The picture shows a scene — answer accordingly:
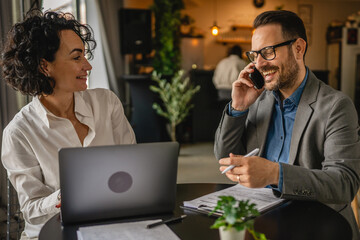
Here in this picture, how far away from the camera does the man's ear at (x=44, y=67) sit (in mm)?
1666

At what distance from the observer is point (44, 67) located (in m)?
1.68

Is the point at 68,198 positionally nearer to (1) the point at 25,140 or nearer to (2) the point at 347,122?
(1) the point at 25,140

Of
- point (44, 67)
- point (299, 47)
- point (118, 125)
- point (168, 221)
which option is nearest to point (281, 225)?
point (168, 221)

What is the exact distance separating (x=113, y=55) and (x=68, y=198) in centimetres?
490

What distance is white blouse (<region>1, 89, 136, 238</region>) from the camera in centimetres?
141

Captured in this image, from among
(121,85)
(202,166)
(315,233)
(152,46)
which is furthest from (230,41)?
(315,233)

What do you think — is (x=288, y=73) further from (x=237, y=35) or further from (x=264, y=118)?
(x=237, y=35)

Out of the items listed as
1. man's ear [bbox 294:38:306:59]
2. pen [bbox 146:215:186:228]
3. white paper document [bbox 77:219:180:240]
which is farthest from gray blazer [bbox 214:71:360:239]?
white paper document [bbox 77:219:180:240]

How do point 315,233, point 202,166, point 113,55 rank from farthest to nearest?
point 113,55 < point 202,166 < point 315,233

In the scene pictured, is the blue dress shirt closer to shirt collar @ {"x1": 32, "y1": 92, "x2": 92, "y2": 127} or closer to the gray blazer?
the gray blazer

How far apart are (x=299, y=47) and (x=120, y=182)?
1065mm

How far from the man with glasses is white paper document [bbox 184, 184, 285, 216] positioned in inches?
2.0

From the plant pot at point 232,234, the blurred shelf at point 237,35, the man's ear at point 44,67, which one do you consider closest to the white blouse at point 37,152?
the man's ear at point 44,67

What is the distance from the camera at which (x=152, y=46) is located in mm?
6473
